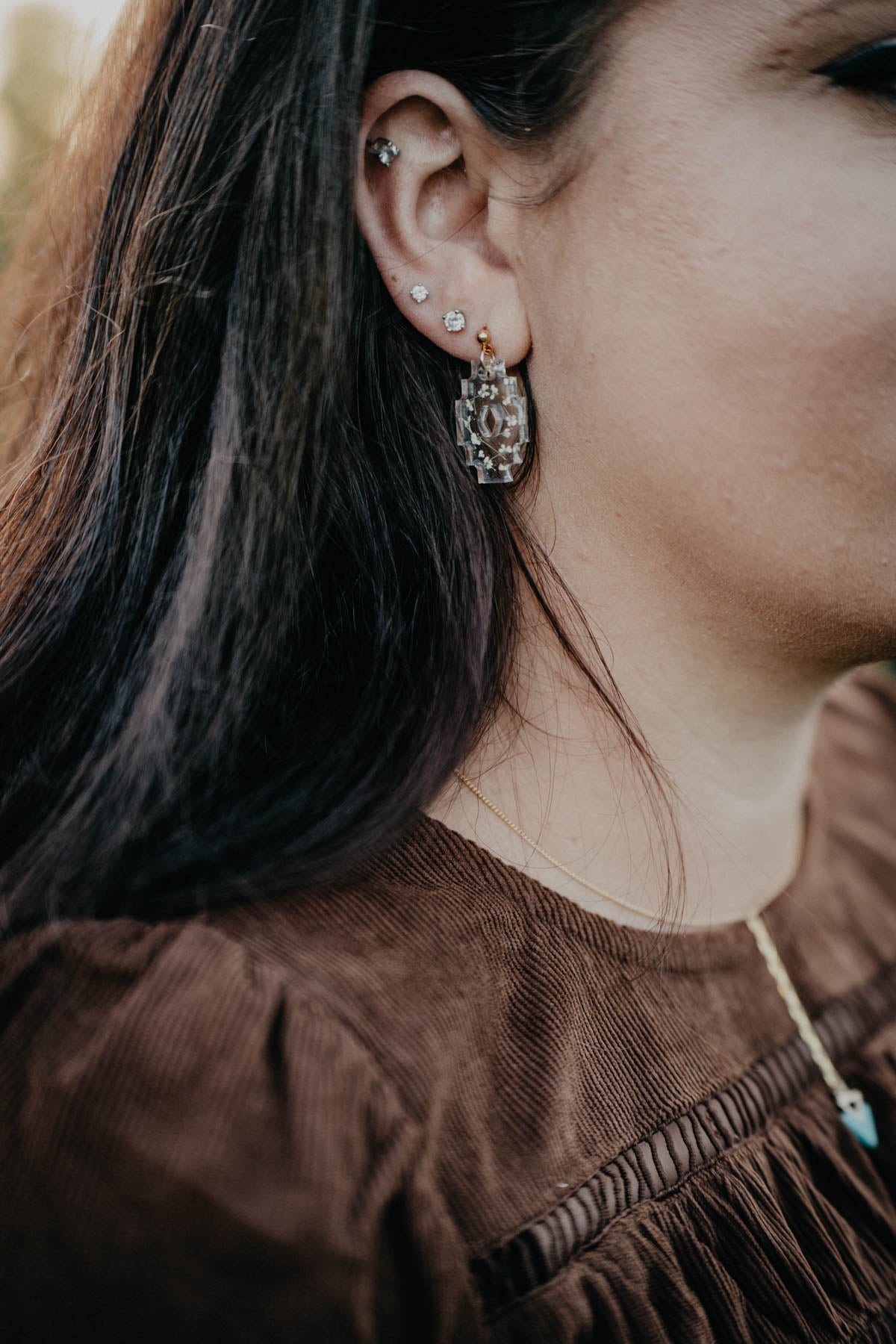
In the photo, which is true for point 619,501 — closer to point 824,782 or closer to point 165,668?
point 165,668

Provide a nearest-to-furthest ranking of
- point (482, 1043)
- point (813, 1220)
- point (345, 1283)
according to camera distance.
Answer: point (345, 1283) → point (482, 1043) → point (813, 1220)

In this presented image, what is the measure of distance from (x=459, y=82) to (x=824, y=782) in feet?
3.52

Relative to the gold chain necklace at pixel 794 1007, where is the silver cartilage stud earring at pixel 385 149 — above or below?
above

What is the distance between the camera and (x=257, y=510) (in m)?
0.88

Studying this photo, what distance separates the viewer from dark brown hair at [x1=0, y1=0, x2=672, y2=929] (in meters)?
0.85

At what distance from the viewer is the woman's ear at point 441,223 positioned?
912mm

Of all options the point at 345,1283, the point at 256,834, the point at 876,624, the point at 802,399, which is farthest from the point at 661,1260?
the point at 802,399

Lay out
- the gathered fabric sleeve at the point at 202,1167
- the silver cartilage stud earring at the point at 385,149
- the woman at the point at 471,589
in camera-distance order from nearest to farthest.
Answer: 1. the gathered fabric sleeve at the point at 202,1167
2. the woman at the point at 471,589
3. the silver cartilage stud earring at the point at 385,149

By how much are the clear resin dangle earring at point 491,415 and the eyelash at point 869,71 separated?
36 cm

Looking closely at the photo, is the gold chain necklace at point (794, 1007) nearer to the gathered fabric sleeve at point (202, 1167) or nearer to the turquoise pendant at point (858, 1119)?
the turquoise pendant at point (858, 1119)

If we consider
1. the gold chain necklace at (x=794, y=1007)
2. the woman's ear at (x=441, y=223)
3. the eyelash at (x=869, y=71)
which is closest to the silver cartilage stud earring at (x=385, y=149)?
the woman's ear at (x=441, y=223)

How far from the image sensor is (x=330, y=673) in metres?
0.96

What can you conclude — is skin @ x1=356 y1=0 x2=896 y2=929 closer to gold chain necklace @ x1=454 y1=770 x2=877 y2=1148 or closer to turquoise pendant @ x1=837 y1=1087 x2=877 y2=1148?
gold chain necklace @ x1=454 y1=770 x2=877 y2=1148

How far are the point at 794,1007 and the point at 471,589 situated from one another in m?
0.63
